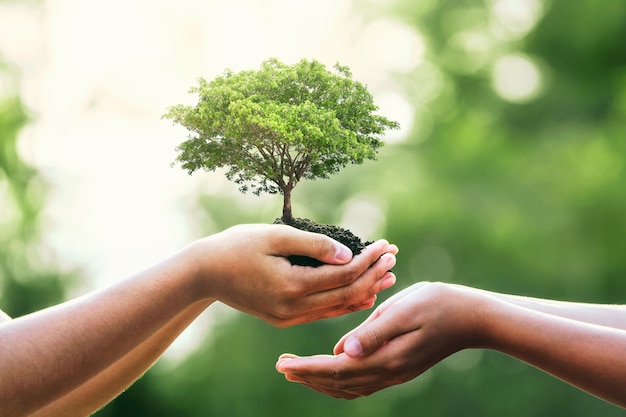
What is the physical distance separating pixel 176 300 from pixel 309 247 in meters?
0.38

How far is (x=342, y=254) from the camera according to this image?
6.08 ft

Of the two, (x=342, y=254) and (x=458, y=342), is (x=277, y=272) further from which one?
(x=458, y=342)

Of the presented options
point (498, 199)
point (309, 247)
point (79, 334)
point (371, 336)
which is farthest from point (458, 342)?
point (498, 199)

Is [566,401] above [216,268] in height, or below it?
above

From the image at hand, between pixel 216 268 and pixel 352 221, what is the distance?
3060 millimetres

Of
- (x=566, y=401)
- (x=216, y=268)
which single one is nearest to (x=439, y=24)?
(x=566, y=401)

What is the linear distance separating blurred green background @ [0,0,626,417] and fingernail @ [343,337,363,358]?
4.36 meters

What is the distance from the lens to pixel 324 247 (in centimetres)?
181

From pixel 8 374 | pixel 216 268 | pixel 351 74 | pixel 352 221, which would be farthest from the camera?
pixel 352 221

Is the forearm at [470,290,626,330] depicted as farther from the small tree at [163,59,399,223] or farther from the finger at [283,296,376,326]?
the small tree at [163,59,399,223]

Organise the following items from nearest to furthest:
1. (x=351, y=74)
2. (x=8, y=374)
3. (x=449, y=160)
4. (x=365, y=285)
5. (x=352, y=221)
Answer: (x=8, y=374) < (x=365, y=285) < (x=351, y=74) < (x=352, y=221) < (x=449, y=160)

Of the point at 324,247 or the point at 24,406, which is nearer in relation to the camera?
the point at 24,406

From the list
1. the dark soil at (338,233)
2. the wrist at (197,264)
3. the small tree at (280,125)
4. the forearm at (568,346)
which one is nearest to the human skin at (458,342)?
the forearm at (568,346)

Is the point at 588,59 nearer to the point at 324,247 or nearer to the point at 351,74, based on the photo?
the point at 351,74
